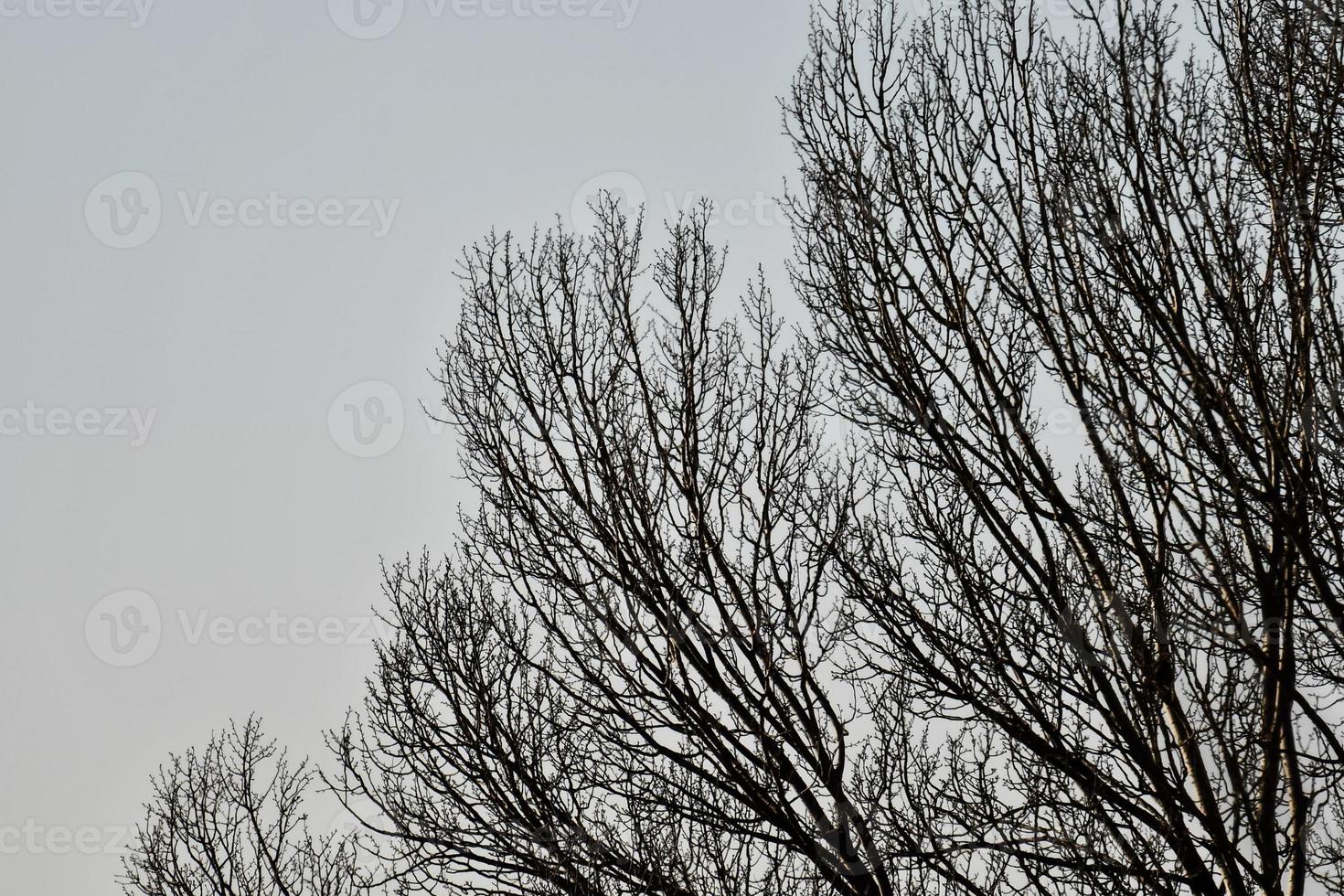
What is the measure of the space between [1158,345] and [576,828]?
438 cm

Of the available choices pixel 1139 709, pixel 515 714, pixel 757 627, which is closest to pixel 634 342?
pixel 757 627

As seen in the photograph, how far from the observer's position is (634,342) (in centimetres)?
758

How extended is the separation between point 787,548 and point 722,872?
2065 mm

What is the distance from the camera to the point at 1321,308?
4754 millimetres

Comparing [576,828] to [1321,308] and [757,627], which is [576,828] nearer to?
[757,627]

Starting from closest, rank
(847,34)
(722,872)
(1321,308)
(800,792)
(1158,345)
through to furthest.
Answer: (1321,308)
(1158,345)
(722,872)
(800,792)
(847,34)

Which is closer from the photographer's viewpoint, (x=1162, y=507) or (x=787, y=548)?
(x=1162, y=507)

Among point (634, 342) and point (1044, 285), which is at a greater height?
point (634, 342)

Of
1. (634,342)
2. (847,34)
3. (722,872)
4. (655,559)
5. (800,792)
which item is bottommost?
(722,872)

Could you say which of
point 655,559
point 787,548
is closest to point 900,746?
point 787,548

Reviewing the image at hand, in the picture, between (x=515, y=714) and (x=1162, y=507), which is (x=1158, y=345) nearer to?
(x=1162, y=507)

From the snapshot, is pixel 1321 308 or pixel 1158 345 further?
pixel 1158 345

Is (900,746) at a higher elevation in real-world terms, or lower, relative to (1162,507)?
lower

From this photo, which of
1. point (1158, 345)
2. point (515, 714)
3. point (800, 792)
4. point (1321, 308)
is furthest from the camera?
point (515, 714)
